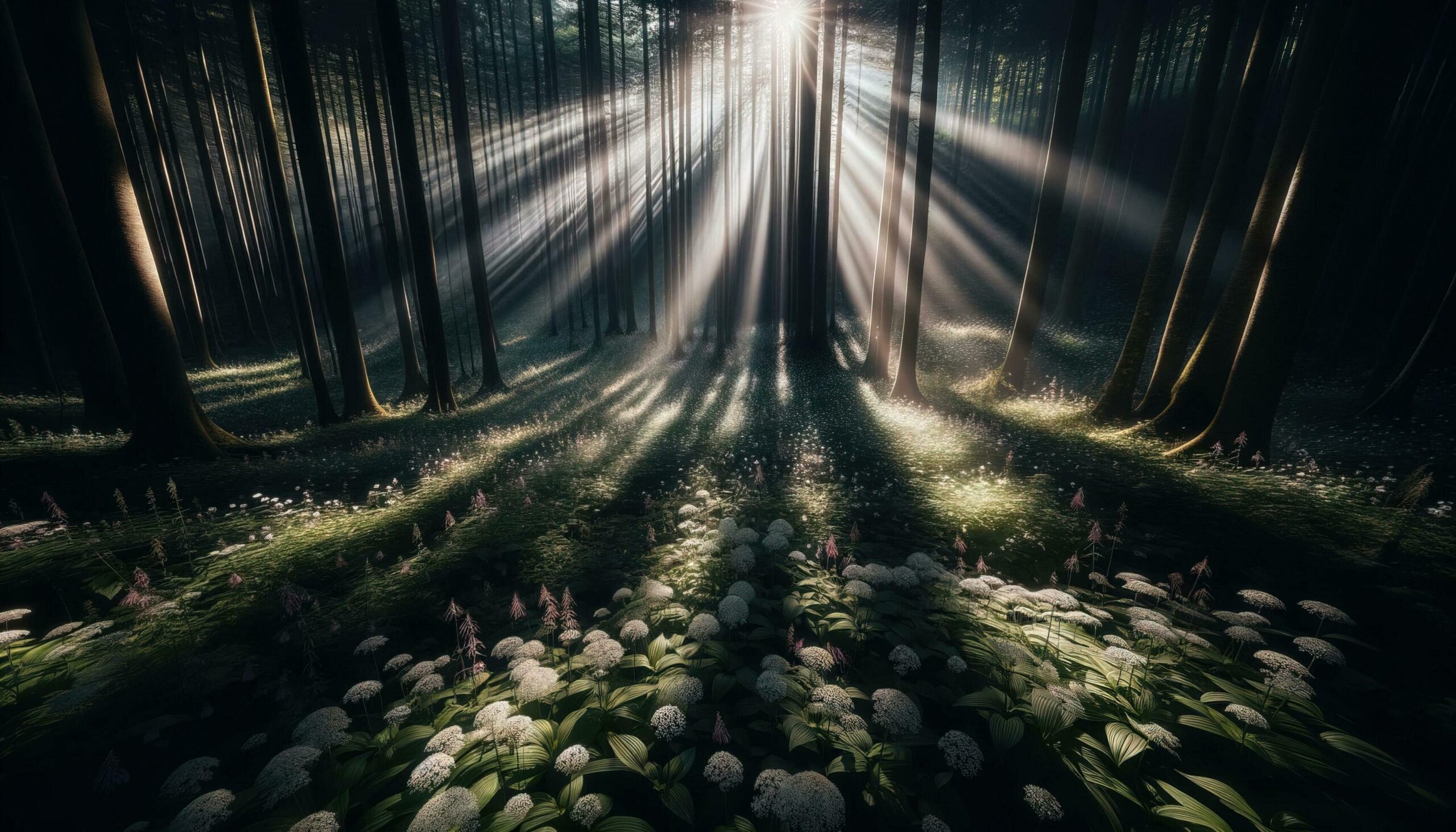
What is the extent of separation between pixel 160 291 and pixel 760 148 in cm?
4118

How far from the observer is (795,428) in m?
11.4

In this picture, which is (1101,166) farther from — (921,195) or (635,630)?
(635,630)

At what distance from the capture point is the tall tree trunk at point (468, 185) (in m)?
13.5

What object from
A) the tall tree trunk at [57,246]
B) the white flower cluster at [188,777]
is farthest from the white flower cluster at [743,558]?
the tall tree trunk at [57,246]

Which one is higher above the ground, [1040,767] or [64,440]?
[1040,767]

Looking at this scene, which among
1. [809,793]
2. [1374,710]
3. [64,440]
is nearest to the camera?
[809,793]

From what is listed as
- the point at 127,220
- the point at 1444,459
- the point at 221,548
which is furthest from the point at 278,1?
the point at 1444,459

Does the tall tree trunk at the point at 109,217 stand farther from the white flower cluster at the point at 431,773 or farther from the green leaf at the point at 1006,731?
the green leaf at the point at 1006,731

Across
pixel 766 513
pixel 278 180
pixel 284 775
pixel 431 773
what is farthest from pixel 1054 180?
pixel 278 180

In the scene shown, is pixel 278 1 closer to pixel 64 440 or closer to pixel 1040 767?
pixel 64 440

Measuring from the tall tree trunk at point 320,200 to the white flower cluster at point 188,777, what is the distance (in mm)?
11201

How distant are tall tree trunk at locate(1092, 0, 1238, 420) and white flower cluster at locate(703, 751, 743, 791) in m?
11.5

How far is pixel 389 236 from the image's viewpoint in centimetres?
1448

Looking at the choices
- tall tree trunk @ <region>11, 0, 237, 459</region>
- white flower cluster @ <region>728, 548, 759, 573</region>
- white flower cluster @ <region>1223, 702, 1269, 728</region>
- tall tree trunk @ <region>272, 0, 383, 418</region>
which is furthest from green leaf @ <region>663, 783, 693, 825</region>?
tall tree trunk @ <region>272, 0, 383, 418</region>
